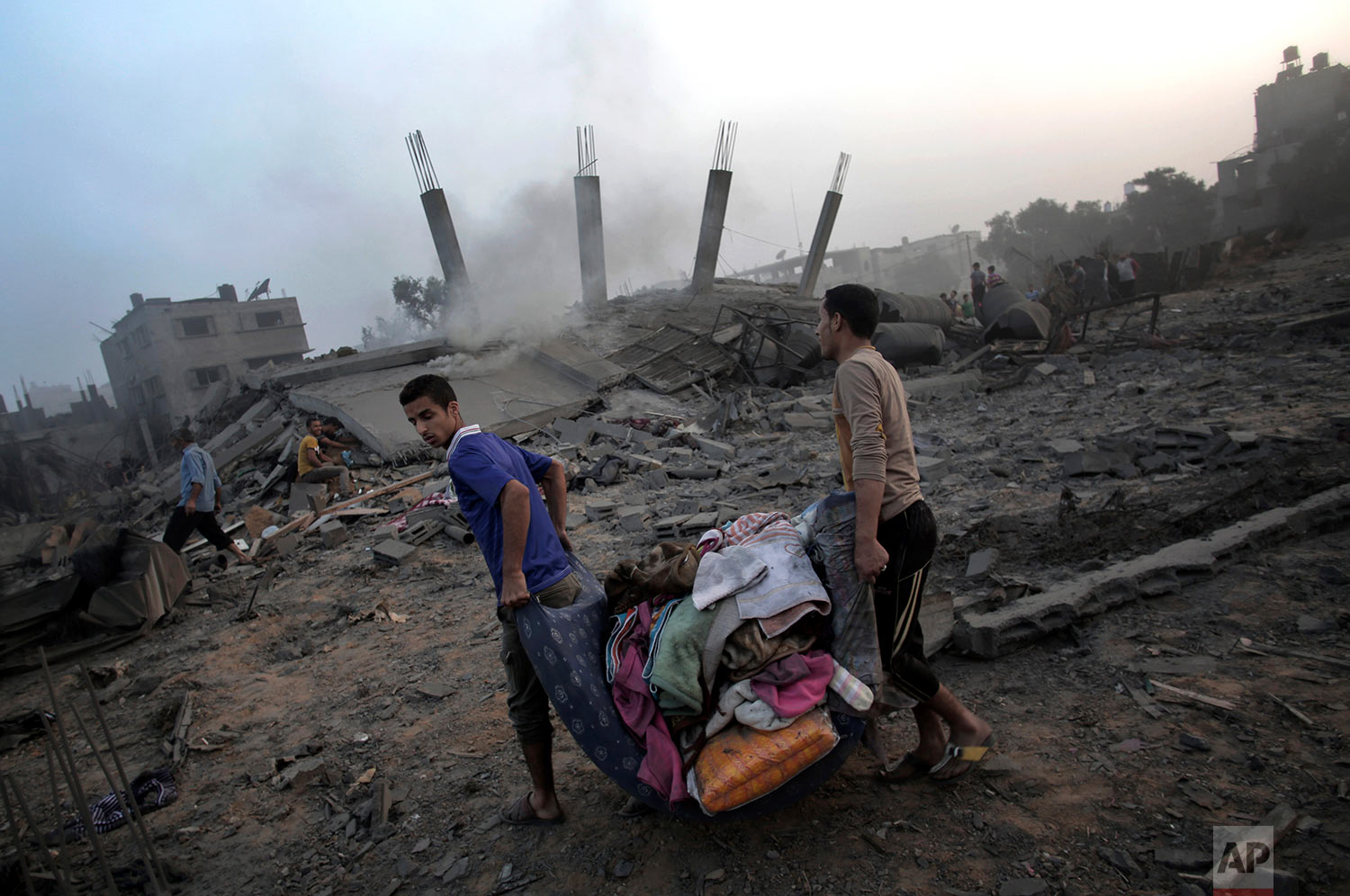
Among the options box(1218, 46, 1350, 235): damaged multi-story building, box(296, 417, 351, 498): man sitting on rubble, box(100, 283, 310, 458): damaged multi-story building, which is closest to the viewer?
box(296, 417, 351, 498): man sitting on rubble

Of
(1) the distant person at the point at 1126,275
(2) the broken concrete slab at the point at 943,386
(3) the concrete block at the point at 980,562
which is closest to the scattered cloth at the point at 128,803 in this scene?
(3) the concrete block at the point at 980,562

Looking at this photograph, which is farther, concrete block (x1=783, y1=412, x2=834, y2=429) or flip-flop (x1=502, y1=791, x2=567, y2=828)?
concrete block (x1=783, y1=412, x2=834, y2=429)

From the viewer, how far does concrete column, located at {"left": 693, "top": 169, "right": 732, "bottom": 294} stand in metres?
20.4

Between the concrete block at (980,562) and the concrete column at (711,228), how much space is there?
17.0 metres

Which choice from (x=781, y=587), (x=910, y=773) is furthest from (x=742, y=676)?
(x=910, y=773)

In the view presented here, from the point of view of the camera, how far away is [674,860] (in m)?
2.36

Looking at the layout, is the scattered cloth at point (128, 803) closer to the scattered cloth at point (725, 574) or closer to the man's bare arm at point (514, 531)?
the man's bare arm at point (514, 531)

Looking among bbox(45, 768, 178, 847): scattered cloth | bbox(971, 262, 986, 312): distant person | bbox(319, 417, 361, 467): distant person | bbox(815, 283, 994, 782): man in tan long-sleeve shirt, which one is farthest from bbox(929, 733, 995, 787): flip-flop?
bbox(971, 262, 986, 312): distant person

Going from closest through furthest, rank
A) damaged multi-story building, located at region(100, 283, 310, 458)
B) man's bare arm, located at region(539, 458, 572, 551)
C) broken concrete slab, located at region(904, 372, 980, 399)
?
man's bare arm, located at region(539, 458, 572, 551) < broken concrete slab, located at region(904, 372, 980, 399) < damaged multi-story building, located at region(100, 283, 310, 458)

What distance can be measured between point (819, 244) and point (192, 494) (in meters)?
19.8

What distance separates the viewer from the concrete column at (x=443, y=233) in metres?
16.9

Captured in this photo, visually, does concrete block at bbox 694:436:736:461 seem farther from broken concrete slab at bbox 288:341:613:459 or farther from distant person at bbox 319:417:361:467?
distant person at bbox 319:417:361:467

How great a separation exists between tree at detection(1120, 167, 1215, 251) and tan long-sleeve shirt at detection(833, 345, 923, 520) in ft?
116

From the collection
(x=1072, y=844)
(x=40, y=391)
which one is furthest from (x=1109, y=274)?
(x=40, y=391)
